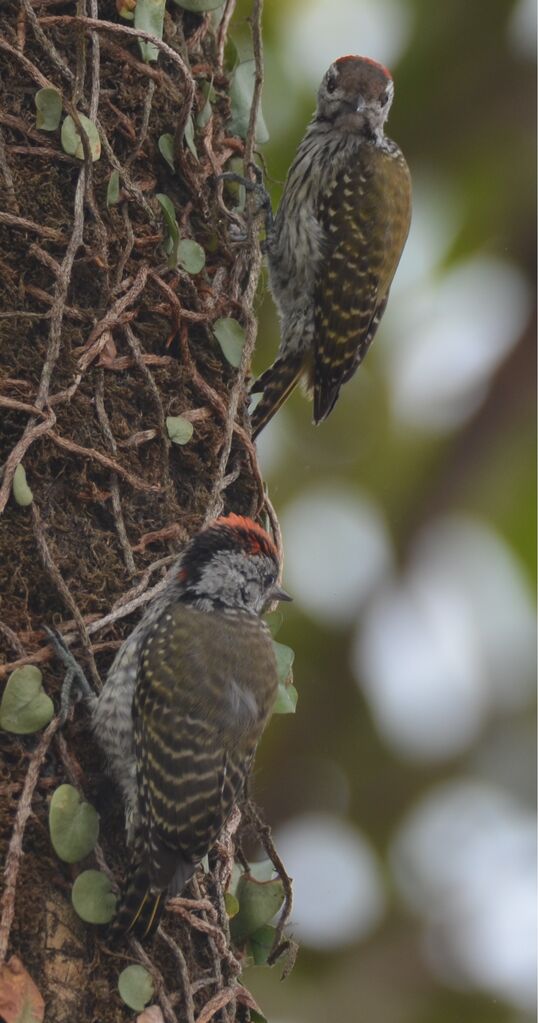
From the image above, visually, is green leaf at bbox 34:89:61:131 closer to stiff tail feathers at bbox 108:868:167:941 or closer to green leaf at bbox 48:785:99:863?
green leaf at bbox 48:785:99:863

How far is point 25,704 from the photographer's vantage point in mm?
2918

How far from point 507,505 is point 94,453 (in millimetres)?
3202

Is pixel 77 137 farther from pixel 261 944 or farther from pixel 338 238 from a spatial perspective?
pixel 261 944

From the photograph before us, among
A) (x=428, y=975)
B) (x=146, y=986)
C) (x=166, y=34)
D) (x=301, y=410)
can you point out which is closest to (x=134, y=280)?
(x=166, y=34)

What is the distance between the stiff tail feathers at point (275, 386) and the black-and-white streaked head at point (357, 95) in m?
0.85

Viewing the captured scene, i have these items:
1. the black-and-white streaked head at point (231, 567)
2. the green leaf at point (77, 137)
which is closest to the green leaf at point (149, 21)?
the green leaf at point (77, 137)

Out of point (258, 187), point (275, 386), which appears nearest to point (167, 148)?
point (258, 187)

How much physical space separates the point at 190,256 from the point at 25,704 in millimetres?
1187

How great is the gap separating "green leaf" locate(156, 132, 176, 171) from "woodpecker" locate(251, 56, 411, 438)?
1.09m

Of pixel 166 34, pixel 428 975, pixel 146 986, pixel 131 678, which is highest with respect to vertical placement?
pixel 166 34

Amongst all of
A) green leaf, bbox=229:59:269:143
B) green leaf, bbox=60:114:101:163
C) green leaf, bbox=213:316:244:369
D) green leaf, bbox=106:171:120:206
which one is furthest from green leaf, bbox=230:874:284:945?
green leaf, bbox=229:59:269:143

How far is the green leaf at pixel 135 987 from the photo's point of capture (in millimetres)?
2865

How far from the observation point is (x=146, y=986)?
2.91 meters

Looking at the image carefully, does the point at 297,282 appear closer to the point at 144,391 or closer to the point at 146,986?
the point at 144,391
